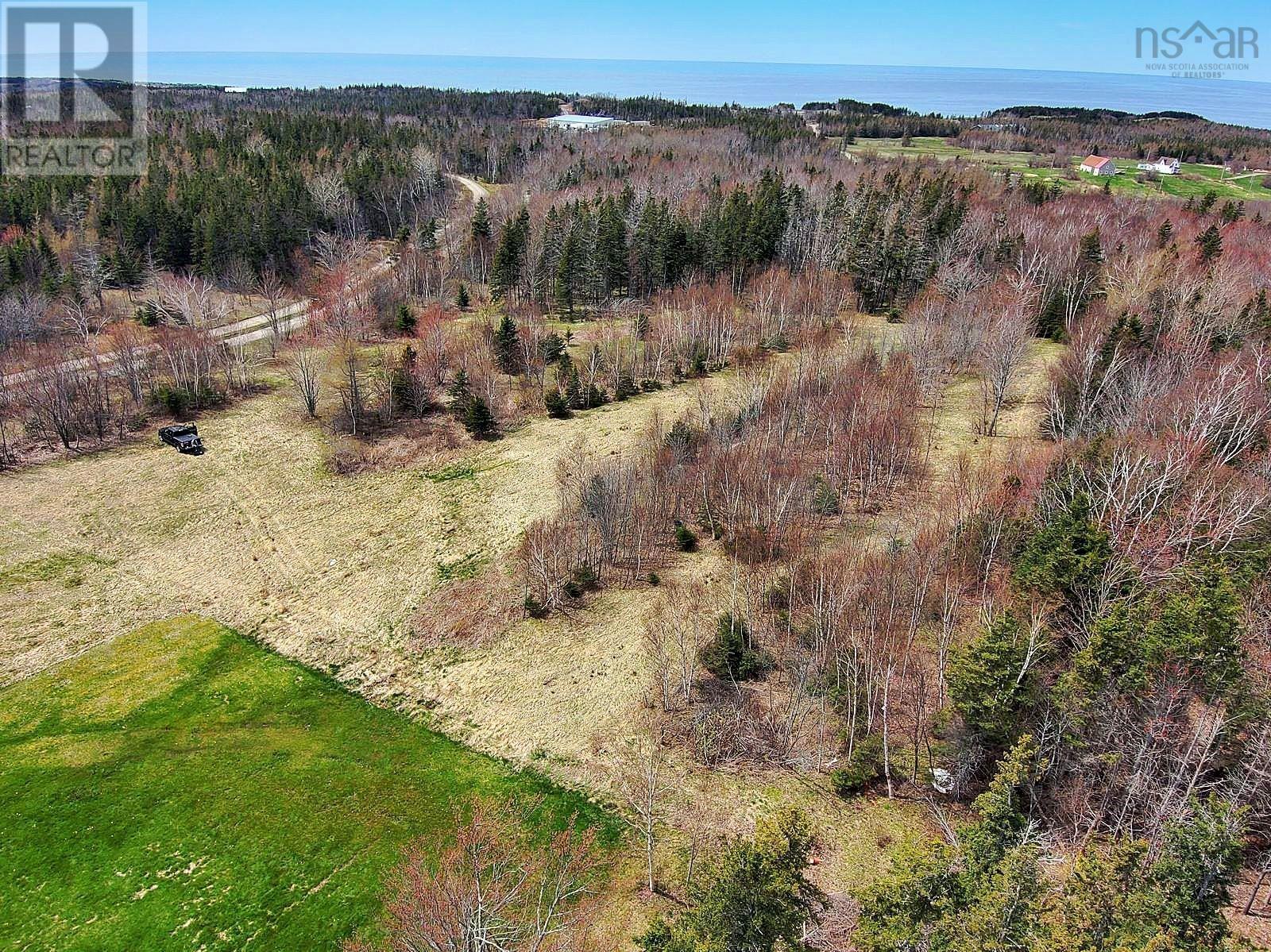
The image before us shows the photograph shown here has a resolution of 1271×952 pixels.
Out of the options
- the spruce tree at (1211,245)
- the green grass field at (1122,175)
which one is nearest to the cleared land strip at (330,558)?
the spruce tree at (1211,245)

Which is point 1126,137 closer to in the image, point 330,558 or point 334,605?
point 330,558

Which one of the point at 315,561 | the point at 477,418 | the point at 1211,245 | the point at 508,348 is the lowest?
the point at 315,561

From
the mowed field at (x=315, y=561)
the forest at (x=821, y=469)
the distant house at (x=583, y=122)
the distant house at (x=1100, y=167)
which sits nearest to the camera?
the forest at (x=821, y=469)

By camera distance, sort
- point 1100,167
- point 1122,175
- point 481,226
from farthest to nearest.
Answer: point 1100,167, point 1122,175, point 481,226

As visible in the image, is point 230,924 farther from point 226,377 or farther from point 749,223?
point 749,223

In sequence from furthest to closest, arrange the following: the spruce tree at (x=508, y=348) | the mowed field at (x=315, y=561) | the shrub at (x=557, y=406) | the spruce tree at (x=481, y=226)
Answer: the spruce tree at (x=481, y=226) → the spruce tree at (x=508, y=348) → the shrub at (x=557, y=406) → the mowed field at (x=315, y=561)

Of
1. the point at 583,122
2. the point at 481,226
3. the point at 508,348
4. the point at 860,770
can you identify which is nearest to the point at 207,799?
the point at 860,770

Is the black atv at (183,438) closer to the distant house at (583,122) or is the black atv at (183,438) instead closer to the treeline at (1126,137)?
the distant house at (583,122)
